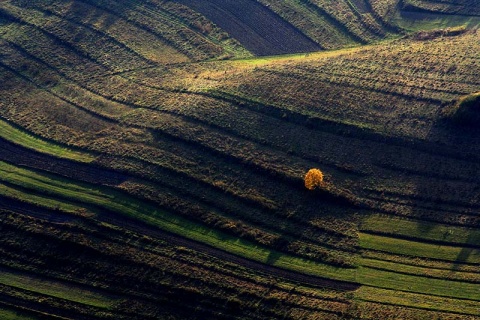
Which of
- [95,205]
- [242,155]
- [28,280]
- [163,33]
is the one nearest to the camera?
[28,280]

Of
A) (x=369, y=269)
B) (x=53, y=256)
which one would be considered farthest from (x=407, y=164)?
(x=53, y=256)

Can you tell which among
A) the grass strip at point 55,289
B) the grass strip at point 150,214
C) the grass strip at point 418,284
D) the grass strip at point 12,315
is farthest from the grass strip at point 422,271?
the grass strip at point 12,315

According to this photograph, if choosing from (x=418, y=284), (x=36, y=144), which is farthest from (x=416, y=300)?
(x=36, y=144)

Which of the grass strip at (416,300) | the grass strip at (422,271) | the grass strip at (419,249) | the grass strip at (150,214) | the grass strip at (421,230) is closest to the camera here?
the grass strip at (416,300)

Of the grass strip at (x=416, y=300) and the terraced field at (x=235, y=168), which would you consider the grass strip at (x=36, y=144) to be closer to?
the terraced field at (x=235, y=168)

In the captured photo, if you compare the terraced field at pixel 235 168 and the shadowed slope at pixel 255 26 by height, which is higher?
the shadowed slope at pixel 255 26

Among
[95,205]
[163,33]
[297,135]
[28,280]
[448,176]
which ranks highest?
[163,33]

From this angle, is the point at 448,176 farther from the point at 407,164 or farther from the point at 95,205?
the point at 95,205
